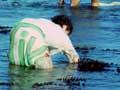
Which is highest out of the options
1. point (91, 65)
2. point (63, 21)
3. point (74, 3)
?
point (63, 21)

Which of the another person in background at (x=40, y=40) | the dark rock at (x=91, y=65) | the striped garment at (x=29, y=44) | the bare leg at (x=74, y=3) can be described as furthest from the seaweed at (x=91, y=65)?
the bare leg at (x=74, y=3)

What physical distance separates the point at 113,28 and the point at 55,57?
835 cm

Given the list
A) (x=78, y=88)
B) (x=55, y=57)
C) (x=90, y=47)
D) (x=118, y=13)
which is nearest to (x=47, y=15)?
(x=118, y=13)

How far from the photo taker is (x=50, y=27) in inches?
566

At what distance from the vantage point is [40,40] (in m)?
14.5

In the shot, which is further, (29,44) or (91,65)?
(91,65)

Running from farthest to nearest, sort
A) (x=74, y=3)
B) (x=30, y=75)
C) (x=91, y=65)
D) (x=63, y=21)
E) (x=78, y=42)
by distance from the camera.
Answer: (x=74, y=3)
(x=78, y=42)
(x=91, y=65)
(x=63, y=21)
(x=30, y=75)

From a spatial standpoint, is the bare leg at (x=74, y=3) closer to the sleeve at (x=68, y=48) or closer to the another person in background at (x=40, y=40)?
the sleeve at (x=68, y=48)

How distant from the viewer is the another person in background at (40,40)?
14.4m

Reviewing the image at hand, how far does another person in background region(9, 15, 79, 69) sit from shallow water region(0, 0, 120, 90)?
259 mm

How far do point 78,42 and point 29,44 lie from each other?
21.5 feet

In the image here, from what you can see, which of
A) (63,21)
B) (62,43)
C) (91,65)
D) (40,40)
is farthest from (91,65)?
(40,40)

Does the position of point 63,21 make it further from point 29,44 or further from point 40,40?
point 29,44

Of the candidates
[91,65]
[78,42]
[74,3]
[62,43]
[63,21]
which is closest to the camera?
[62,43]
